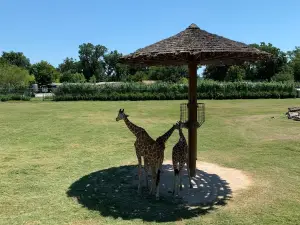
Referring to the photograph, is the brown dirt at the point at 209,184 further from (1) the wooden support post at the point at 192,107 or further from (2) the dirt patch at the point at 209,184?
(1) the wooden support post at the point at 192,107

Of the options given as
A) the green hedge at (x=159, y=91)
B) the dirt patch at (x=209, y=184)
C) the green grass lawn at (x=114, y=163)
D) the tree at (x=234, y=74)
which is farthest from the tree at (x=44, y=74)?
the dirt patch at (x=209, y=184)

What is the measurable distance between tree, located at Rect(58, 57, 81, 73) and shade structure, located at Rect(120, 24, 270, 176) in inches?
3526

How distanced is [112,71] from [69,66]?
51.3ft

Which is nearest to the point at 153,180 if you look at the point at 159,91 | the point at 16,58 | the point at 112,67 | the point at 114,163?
the point at 114,163

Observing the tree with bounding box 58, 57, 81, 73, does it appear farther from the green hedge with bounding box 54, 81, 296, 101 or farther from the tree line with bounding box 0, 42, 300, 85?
the green hedge with bounding box 54, 81, 296, 101

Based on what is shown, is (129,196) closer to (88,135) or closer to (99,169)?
(99,169)

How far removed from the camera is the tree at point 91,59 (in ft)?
302

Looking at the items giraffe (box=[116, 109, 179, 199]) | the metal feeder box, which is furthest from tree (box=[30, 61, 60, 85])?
giraffe (box=[116, 109, 179, 199])

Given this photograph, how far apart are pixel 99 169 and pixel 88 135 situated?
5791 millimetres

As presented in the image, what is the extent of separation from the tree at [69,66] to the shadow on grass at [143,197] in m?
89.1

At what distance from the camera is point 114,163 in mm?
10562

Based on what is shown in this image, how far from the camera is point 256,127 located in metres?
17.7

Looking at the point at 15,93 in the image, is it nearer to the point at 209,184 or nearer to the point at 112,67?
the point at 209,184

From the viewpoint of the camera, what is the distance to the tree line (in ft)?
213
